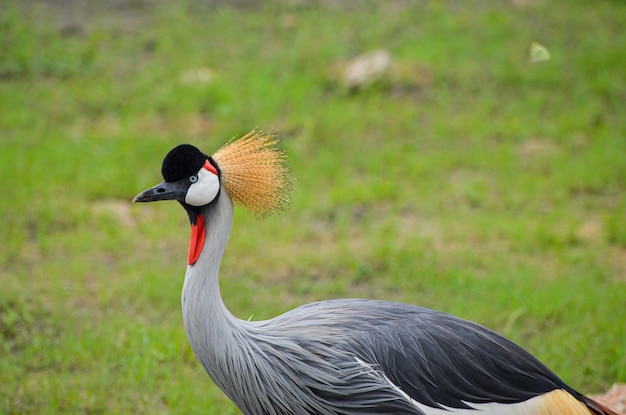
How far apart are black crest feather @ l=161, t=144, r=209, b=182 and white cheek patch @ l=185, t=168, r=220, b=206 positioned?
3cm

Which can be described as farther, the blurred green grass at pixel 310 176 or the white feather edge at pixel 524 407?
the blurred green grass at pixel 310 176

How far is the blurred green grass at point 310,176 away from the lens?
13.2 feet

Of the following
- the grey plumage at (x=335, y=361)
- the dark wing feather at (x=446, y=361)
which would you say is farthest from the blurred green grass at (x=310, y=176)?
the dark wing feather at (x=446, y=361)

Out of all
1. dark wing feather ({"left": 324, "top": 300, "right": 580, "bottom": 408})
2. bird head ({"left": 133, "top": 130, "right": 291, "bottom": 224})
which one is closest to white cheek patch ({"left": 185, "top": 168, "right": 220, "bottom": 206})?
bird head ({"left": 133, "top": 130, "right": 291, "bottom": 224})

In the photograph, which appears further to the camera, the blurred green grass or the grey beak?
the blurred green grass

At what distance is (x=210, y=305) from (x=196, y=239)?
215 millimetres

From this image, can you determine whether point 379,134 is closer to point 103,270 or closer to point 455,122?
point 455,122

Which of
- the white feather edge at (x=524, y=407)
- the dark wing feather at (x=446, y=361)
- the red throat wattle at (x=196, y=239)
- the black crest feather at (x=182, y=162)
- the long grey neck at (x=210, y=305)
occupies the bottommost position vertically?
the white feather edge at (x=524, y=407)

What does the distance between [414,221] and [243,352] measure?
2828 mm

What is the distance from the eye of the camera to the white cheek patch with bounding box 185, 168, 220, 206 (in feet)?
8.75

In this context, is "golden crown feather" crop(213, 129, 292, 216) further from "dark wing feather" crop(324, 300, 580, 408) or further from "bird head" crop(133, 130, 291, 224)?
"dark wing feather" crop(324, 300, 580, 408)

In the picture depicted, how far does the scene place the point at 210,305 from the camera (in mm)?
2650

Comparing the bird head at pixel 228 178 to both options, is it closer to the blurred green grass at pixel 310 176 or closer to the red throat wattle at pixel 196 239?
the red throat wattle at pixel 196 239

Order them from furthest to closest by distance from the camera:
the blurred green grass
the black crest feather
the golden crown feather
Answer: the blurred green grass → the golden crown feather → the black crest feather
